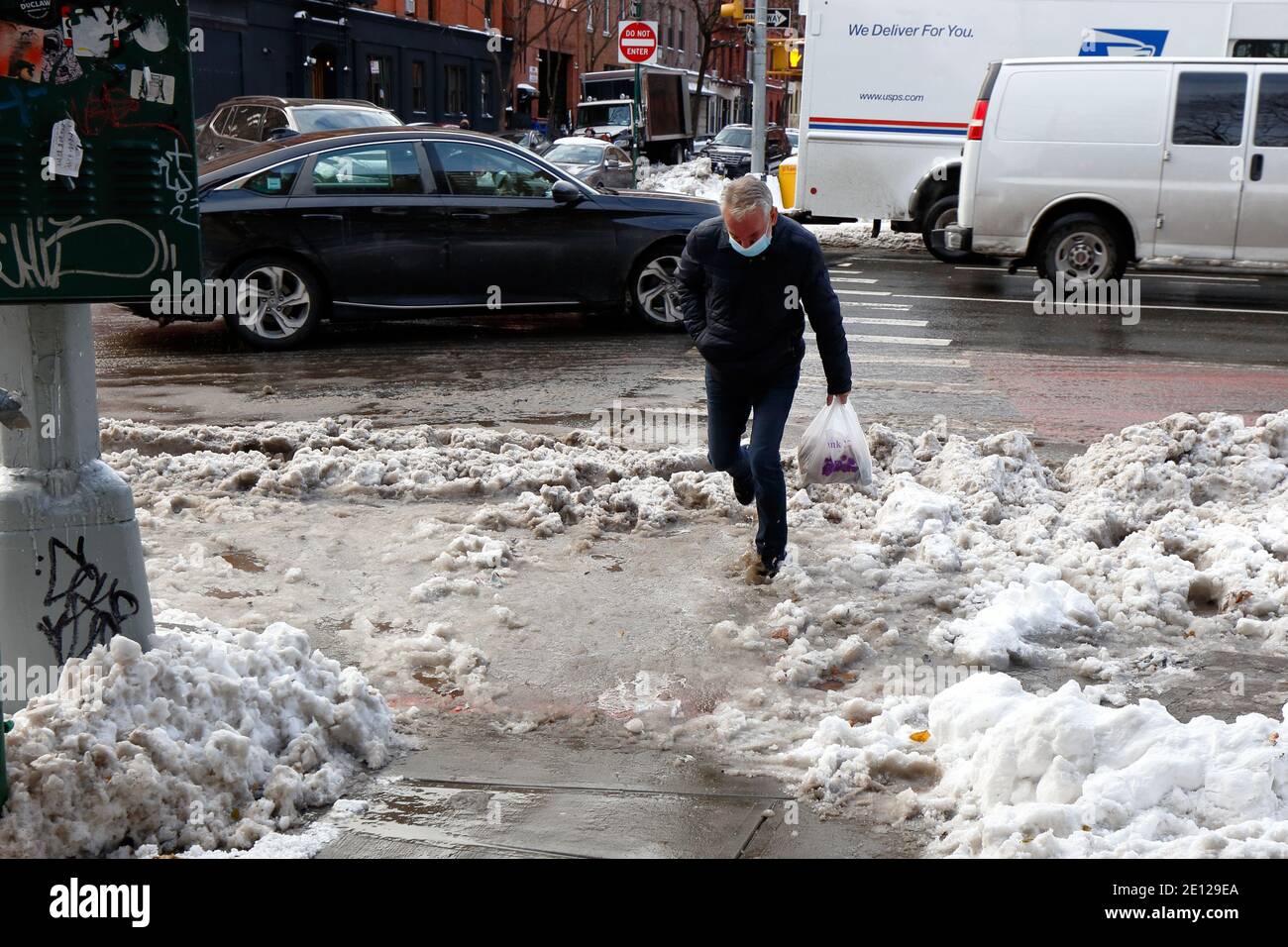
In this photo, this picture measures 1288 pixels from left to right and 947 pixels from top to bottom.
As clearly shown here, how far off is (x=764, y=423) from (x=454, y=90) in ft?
152

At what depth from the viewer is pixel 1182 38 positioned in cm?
1730

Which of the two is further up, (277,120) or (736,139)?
(736,139)

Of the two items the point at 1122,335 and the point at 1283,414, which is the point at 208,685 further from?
the point at 1122,335

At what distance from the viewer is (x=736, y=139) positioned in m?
44.1

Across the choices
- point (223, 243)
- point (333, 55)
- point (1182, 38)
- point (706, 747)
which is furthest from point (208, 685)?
point (333, 55)

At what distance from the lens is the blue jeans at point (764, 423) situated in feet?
19.2

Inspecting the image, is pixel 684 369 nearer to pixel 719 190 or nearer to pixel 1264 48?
pixel 719 190

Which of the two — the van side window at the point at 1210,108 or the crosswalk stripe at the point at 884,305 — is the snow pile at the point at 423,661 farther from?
the van side window at the point at 1210,108

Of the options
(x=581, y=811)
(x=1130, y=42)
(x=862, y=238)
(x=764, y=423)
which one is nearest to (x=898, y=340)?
(x=764, y=423)

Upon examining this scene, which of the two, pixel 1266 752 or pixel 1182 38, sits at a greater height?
pixel 1182 38

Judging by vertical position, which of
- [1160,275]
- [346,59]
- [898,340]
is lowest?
[898,340]

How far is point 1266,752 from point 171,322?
11087 millimetres

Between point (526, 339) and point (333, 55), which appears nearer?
point (526, 339)

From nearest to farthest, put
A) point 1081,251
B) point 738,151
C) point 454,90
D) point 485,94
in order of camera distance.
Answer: point 1081,251
point 738,151
point 454,90
point 485,94
